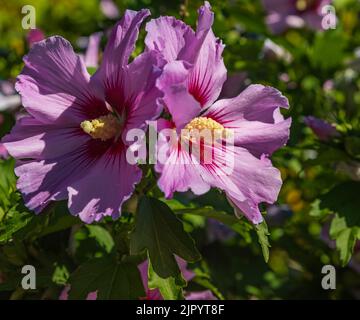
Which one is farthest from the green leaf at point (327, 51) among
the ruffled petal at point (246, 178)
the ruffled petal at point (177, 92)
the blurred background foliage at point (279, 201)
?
the ruffled petal at point (177, 92)

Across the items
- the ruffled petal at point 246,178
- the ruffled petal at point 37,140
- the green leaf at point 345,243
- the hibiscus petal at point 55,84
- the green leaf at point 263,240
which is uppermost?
the hibiscus petal at point 55,84

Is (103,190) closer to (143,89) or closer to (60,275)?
(143,89)

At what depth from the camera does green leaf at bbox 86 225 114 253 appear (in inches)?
60.8

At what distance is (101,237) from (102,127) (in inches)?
16.3

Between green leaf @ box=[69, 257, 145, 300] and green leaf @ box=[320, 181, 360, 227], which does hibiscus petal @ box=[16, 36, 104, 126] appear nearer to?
green leaf @ box=[69, 257, 145, 300]

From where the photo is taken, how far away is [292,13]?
2.51 m

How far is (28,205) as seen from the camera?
114 centimetres

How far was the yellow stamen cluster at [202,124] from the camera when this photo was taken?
1200 millimetres

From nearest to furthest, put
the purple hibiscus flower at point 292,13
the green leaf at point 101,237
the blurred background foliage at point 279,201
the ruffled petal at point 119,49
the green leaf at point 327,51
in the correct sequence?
the ruffled petal at point 119,49
the blurred background foliage at point 279,201
the green leaf at point 101,237
the green leaf at point 327,51
the purple hibiscus flower at point 292,13

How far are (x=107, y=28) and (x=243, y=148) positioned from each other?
1072mm

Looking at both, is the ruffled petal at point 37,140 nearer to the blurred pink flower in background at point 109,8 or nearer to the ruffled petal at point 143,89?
the ruffled petal at point 143,89

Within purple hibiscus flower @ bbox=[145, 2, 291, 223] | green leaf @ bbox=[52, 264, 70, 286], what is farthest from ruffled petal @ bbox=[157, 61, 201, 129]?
green leaf @ bbox=[52, 264, 70, 286]

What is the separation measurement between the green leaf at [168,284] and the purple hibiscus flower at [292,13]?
55.0 inches
